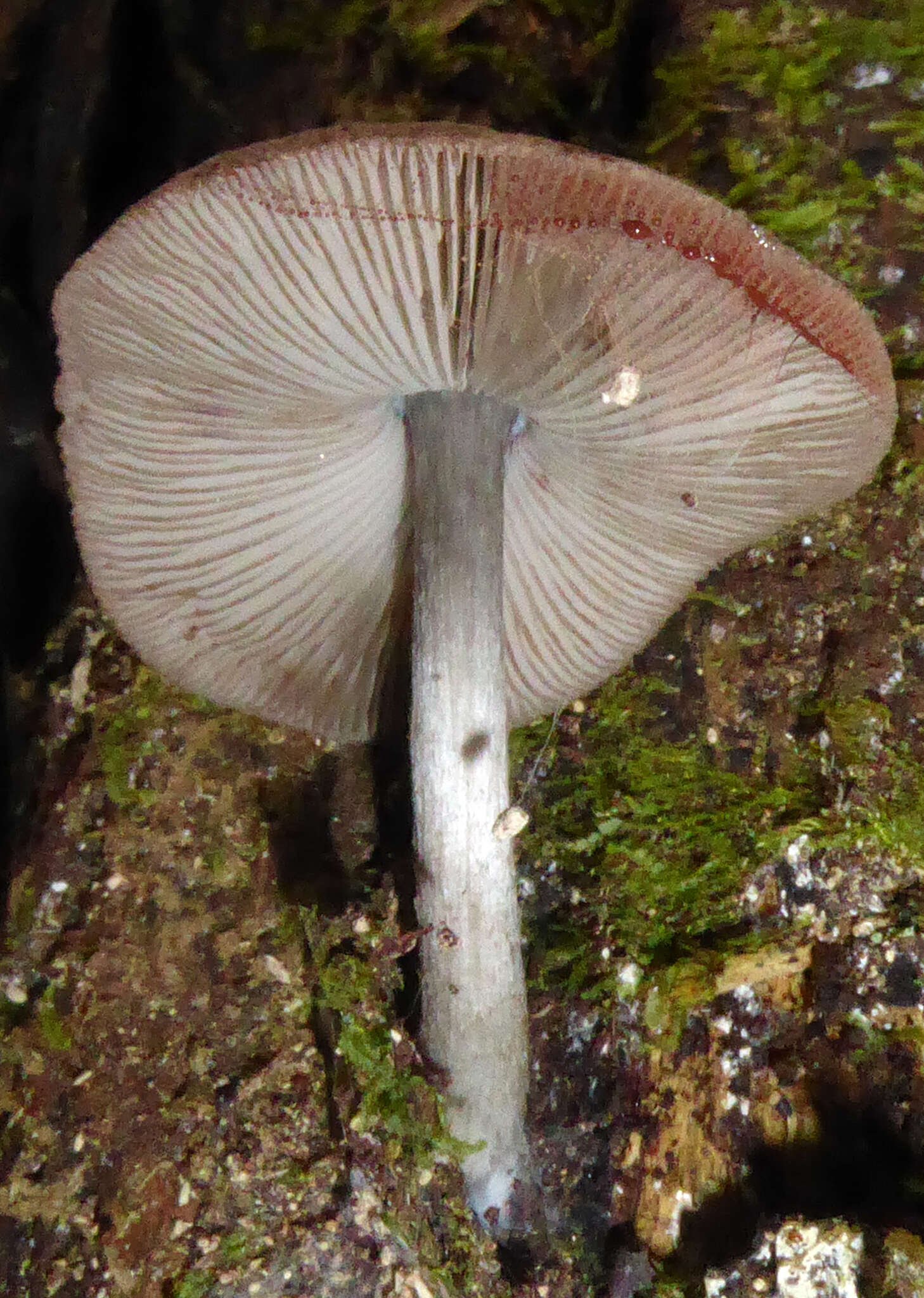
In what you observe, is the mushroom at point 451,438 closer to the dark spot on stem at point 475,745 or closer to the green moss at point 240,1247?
the dark spot on stem at point 475,745

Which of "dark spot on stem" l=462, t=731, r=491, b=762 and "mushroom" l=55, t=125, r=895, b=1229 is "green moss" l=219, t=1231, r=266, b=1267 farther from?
"dark spot on stem" l=462, t=731, r=491, b=762

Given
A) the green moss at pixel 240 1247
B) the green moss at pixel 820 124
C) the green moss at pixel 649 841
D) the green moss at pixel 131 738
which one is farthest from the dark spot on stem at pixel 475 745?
the green moss at pixel 820 124

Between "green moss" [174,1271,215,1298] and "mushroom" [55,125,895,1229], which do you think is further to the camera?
"green moss" [174,1271,215,1298]

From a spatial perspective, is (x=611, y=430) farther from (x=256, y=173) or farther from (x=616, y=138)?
(x=616, y=138)

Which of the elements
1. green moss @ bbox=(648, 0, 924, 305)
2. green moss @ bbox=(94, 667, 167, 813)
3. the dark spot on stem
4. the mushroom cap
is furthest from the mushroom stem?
green moss @ bbox=(648, 0, 924, 305)

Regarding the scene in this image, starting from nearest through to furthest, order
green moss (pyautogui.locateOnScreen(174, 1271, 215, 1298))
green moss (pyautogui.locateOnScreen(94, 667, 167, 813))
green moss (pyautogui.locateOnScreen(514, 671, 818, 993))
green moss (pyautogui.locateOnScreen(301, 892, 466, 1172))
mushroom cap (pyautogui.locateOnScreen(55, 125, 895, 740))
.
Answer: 1. mushroom cap (pyautogui.locateOnScreen(55, 125, 895, 740))
2. green moss (pyautogui.locateOnScreen(174, 1271, 215, 1298))
3. green moss (pyautogui.locateOnScreen(301, 892, 466, 1172))
4. green moss (pyautogui.locateOnScreen(514, 671, 818, 993))
5. green moss (pyautogui.locateOnScreen(94, 667, 167, 813))

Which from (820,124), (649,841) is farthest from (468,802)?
(820,124)
